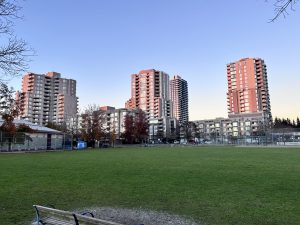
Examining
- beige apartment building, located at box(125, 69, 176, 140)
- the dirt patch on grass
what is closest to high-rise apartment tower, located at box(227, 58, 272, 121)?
beige apartment building, located at box(125, 69, 176, 140)

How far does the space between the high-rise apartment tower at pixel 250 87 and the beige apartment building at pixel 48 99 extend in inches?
3315

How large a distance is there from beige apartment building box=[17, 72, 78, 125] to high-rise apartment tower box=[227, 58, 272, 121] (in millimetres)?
84203

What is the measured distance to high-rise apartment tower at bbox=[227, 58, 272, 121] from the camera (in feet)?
455

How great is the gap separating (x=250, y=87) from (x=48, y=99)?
4023 inches

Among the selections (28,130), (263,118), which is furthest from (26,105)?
(263,118)

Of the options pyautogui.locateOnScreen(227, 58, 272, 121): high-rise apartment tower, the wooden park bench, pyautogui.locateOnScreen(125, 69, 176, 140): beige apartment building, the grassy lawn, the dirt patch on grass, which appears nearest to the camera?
the wooden park bench

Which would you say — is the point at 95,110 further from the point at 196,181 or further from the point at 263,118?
the point at 263,118

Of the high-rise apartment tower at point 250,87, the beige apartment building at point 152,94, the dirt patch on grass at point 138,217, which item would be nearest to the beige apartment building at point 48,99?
the beige apartment building at point 152,94

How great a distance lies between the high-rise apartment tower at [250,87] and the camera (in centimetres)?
13862

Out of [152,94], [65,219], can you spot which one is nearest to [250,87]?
[152,94]

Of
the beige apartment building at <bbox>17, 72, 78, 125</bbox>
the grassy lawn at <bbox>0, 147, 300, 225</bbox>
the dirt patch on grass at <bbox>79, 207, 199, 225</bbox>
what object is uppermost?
the beige apartment building at <bbox>17, 72, 78, 125</bbox>

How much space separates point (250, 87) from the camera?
462ft

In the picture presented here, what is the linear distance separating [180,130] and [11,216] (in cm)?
13498

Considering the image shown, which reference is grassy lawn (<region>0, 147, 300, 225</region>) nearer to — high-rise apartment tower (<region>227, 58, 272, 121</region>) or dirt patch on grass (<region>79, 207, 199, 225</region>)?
dirt patch on grass (<region>79, 207, 199, 225</region>)
